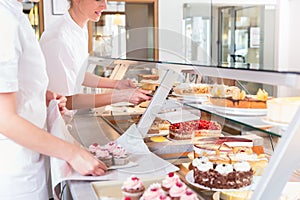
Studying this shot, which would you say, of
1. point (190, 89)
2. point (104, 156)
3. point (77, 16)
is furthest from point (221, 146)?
point (77, 16)

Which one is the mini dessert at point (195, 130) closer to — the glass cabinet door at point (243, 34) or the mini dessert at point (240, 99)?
the mini dessert at point (240, 99)

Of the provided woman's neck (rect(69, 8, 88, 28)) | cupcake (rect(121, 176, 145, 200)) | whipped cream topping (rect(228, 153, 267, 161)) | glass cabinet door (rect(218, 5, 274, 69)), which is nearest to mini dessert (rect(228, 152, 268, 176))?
whipped cream topping (rect(228, 153, 267, 161))

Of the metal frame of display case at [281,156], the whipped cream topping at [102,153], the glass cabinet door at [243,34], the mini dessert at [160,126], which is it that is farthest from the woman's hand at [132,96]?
the glass cabinet door at [243,34]

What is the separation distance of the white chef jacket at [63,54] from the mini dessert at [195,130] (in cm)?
63

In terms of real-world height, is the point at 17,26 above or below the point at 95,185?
above

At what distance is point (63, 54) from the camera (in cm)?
205

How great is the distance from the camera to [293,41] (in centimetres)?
559

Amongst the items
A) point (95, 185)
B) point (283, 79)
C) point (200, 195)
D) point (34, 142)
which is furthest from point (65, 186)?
point (283, 79)

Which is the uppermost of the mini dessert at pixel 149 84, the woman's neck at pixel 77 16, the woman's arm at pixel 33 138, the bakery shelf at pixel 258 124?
the woman's neck at pixel 77 16

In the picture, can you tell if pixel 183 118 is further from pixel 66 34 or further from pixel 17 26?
pixel 17 26

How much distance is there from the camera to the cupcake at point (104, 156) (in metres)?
1.41

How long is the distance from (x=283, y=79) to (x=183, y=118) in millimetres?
1031

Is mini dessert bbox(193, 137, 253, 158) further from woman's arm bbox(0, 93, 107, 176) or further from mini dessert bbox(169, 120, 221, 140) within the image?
woman's arm bbox(0, 93, 107, 176)

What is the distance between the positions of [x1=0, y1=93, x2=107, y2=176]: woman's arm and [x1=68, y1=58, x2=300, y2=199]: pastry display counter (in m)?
0.10
